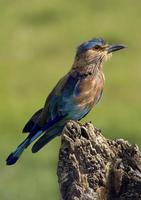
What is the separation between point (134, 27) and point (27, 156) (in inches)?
488

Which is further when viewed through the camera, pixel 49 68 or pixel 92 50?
pixel 49 68

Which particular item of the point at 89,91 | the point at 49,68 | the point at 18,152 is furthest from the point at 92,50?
the point at 49,68

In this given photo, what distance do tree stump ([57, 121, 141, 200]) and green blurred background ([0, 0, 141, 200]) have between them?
617 cm

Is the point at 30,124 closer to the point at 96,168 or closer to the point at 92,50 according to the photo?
the point at 92,50

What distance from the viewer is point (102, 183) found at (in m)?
6.06

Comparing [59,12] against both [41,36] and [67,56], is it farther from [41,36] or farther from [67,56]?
[67,56]

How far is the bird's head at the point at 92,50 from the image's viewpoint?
902cm

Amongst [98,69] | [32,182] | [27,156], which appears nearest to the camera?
[98,69]

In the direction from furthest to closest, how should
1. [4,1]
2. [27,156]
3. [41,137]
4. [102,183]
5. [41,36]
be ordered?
[4,1]
[41,36]
[27,156]
[41,137]
[102,183]

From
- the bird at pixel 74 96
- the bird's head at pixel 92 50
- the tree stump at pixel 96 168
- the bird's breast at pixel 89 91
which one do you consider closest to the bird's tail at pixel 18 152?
the bird at pixel 74 96

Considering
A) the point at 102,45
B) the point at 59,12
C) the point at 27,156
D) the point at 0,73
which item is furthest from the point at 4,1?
the point at 102,45

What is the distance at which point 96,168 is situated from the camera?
611 cm

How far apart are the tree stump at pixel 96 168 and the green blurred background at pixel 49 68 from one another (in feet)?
20.2

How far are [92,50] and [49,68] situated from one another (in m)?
15.8
